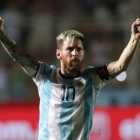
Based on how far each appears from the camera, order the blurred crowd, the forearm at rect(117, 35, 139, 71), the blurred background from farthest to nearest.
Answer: the blurred crowd → the blurred background → the forearm at rect(117, 35, 139, 71)

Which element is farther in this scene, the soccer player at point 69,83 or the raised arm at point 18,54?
the raised arm at point 18,54

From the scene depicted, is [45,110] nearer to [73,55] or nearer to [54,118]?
[54,118]

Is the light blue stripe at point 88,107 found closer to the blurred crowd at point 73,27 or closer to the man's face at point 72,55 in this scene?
the man's face at point 72,55

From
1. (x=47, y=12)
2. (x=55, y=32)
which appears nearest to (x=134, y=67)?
(x=55, y=32)

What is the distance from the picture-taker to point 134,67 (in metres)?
8.74

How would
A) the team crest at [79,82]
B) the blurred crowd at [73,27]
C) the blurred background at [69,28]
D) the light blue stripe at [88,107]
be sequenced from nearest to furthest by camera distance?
1. the light blue stripe at [88,107]
2. the team crest at [79,82]
3. the blurred background at [69,28]
4. the blurred crowd at [73,27]

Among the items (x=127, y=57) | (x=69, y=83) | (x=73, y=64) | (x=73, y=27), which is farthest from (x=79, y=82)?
(x=73, y=27)

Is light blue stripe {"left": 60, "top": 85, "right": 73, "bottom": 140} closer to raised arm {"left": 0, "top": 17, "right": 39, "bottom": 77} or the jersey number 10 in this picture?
the jersey number 10

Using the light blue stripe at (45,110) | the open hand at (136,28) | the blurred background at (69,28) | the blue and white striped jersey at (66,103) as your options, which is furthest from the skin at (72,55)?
the blurred background at (69,28)

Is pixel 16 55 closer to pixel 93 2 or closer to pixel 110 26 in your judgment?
pixel 110 26

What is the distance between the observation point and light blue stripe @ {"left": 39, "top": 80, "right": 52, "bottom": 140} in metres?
3.70

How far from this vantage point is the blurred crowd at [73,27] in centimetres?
878

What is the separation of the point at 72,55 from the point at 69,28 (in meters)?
5.45

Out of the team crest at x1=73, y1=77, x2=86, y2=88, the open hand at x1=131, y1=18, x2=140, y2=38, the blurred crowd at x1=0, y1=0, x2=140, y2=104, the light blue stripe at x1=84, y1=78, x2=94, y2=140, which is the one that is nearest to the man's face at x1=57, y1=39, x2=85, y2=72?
the team crest at x1=73, y1=77, x2=86, y2=88
